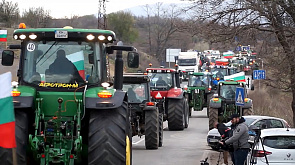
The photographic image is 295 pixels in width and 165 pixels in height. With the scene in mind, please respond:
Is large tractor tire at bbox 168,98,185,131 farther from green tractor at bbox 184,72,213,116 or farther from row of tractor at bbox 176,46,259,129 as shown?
green tractor at bbox 184,72,213,116

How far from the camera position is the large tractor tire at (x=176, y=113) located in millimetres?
27891

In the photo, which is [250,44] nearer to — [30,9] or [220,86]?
[220,86]

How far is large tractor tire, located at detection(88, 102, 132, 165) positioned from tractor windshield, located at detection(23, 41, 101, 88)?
1002mm

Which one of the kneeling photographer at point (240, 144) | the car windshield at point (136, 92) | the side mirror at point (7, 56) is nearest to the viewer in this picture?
the side mirror at point (7, 56)

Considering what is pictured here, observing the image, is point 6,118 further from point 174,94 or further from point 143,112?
point 174,94

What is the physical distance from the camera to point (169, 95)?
27953mm

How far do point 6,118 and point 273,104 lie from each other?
37.3m

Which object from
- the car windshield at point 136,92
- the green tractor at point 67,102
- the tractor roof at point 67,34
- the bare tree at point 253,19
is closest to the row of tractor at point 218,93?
the bare tree at point 253,19

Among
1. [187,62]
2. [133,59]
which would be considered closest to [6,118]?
[133,59]

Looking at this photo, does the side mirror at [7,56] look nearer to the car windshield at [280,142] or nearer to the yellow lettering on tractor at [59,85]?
the yellow lettering on tractor at [59,85]

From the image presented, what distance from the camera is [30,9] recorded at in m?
50.9

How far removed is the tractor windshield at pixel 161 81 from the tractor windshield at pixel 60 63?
1645cm

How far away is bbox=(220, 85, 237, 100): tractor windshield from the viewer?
2978 centimetres

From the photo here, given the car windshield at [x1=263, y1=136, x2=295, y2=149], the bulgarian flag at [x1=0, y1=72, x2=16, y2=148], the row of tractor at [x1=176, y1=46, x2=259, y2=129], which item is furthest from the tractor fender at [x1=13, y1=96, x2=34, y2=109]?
the row of tractor at [x1=176, y1=46, x2=259, y2=129]
